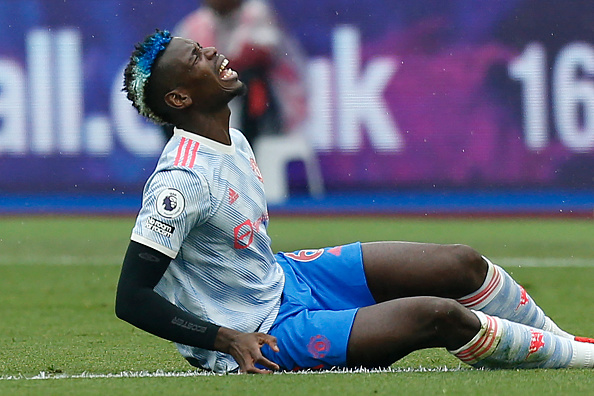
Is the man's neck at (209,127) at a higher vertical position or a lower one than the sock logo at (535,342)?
higher

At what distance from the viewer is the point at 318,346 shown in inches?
169

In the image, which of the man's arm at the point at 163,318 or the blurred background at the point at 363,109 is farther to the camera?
the blurred background at the point at 363,109

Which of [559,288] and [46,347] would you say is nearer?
[46,347]

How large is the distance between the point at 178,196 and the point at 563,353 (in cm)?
160

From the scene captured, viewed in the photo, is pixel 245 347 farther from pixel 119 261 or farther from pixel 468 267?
pixel 119 261

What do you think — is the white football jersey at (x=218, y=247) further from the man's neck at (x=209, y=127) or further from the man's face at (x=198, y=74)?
the man's face at (x=198, y=74)

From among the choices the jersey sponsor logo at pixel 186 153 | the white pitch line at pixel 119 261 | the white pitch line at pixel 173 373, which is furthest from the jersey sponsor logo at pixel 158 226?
the white pitch line at pixel 119 261

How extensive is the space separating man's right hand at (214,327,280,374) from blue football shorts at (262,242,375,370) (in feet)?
0.58

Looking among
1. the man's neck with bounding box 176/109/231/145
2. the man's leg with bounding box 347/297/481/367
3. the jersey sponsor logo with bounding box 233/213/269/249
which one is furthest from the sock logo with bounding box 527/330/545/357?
the man's neck with bounding box 176/109/231/145

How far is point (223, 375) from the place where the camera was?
4340mm

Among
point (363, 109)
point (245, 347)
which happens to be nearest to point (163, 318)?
point (245, 347)

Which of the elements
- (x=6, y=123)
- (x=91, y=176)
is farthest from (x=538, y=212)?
(x=6, y=123)

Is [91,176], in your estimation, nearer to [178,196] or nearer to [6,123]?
[6,123]

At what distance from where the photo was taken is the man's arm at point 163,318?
4.10 meters
